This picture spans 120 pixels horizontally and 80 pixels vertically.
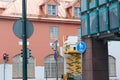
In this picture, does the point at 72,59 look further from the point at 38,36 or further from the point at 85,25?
the point at 85,25

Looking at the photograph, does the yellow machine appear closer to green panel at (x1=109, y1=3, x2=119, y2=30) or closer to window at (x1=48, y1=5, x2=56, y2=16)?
window at (x1=48, y1=5, x2=56, y2=16)

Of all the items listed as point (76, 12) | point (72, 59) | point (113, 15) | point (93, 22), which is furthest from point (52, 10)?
point (113, 15)

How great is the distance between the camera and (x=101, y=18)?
2064cm

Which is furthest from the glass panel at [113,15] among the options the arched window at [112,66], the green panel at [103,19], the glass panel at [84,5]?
the arched window at [112,66]

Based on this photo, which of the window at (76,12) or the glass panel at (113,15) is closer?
the glass panel at (113,15)

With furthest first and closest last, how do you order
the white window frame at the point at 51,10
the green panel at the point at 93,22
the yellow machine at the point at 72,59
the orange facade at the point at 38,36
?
the white window frame at the point at 51,10
the yellow machine at the point at 72,59
the orange facade at the point at 38,36
the green panel at the point at 93,22

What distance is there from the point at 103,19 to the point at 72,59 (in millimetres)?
24791

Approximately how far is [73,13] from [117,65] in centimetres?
834

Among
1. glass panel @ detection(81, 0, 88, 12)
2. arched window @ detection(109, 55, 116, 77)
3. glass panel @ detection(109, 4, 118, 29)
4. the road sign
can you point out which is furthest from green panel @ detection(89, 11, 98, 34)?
arched window @ detection(109, 55, 116, 77)

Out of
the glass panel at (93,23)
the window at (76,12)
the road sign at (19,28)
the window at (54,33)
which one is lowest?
the road sign at (19,28)

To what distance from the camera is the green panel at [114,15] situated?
1891 cm

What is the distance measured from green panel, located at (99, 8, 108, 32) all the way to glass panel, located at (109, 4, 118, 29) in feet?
1.11

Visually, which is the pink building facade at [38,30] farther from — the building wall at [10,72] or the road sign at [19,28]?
the road sign at [19,28]

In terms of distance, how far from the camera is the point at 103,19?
66.8ft
